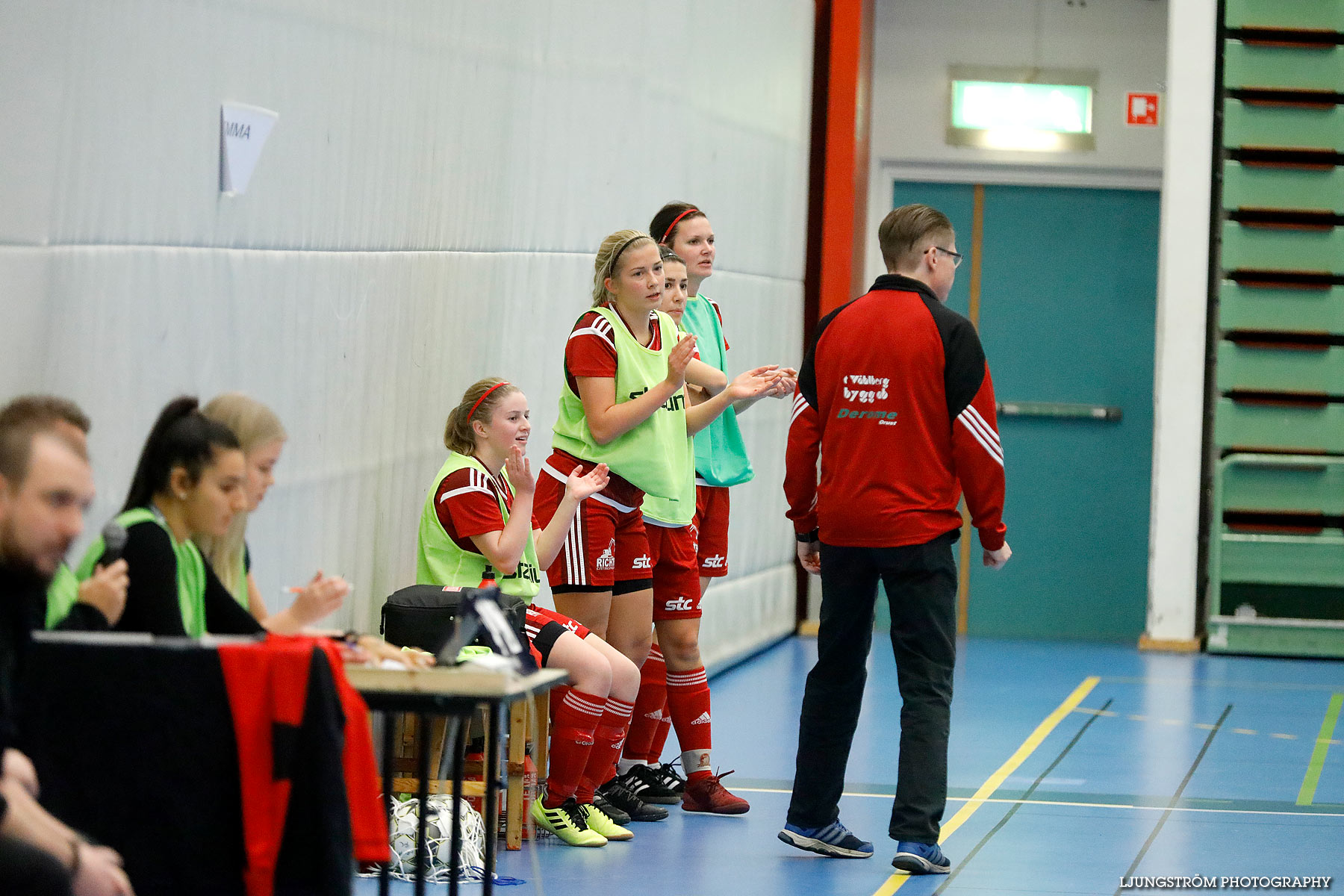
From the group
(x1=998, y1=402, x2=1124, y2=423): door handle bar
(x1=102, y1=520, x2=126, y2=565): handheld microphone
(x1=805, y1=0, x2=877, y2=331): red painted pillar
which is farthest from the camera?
(x1=998, y1=402, x2=1124, y2=423): door handle bar

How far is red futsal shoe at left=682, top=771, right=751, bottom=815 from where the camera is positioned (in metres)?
5.03

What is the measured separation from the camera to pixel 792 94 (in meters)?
9.07

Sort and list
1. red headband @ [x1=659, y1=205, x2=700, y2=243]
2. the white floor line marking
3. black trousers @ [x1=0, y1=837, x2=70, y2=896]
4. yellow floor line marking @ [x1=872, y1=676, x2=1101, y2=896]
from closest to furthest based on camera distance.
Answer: black trousers @ [x1=0, y1=837, x2=70, y2=896]
yellow floor line marking @ [x1=872, y1=676, x2=1101, y2=896]
the white floor line marking
red headband @ [x1=659, y1=205, x2=700, y2=243]

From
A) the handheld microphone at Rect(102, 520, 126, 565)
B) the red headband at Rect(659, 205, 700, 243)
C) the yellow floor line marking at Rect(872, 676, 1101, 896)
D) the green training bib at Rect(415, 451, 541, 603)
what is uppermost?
the red headband at Rect(659, 205, 700, 243)

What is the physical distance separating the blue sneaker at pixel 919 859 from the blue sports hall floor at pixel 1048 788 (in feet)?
0.12

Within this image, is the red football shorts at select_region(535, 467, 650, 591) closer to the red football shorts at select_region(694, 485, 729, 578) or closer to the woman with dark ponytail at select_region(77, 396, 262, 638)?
the red football shorts at select_region(694, 485, 729, 578)

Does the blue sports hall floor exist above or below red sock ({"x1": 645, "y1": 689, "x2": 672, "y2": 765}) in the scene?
below

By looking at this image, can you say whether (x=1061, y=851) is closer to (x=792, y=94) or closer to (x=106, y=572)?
(x=106, y=572)

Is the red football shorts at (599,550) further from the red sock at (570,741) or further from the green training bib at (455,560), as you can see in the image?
the red sock at (570,741)

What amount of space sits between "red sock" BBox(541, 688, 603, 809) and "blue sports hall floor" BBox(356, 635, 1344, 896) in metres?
0.16

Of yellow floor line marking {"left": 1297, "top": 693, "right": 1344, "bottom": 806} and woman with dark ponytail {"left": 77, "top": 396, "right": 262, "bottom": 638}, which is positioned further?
yellow floor line marking {"left": 1297, "top": 693, "right": 1344, "bottom": 806}

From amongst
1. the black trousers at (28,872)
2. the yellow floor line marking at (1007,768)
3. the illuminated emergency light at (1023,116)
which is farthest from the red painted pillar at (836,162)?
the black trousers at (28,872)

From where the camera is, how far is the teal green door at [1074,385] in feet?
33.2

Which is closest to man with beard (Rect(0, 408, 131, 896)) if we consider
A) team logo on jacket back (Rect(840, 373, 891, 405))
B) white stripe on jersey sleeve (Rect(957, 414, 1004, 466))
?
team logo on jacket back (Rect(840, 373, 891, 405))
